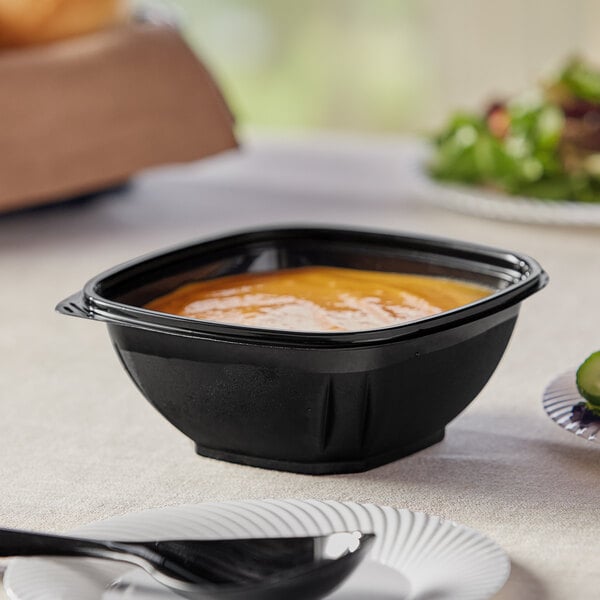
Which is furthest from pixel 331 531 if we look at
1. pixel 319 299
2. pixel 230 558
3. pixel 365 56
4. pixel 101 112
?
pixel 365 56

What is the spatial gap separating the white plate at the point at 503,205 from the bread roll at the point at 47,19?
1.90ft

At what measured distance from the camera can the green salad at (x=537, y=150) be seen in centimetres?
181

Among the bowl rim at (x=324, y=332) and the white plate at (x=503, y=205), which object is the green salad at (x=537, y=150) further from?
the bowl rim at (x=324, y=332)

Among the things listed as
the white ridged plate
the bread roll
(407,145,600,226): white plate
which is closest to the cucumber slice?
the white ridged plate

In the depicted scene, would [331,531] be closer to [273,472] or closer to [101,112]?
[273,472]

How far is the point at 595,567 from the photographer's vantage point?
68 cm

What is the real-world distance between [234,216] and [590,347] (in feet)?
2.66

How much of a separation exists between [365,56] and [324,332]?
3582mm

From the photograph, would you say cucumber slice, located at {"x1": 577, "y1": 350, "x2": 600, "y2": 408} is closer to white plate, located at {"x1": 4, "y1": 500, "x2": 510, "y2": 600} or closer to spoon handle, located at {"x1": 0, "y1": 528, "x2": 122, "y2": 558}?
white plate, located at {"x1": 4, "y1": 500, "x2": 510, "y2": 600}

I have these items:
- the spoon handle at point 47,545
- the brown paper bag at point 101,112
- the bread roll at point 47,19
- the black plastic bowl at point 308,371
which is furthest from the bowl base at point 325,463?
the bread roll at point 47,19

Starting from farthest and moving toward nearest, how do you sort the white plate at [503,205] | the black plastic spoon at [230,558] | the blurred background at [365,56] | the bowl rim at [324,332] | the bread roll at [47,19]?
the blurred background at [365,56] < the bread roll at [47,19] < the white plate at [503,205] < the bowl rim at [324,332] < the black plastic spoon at [230,558]

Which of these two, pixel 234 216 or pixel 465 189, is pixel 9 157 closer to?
pixel 234 216

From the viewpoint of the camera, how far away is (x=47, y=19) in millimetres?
1804

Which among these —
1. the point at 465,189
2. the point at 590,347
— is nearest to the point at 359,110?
the point at 465,189
